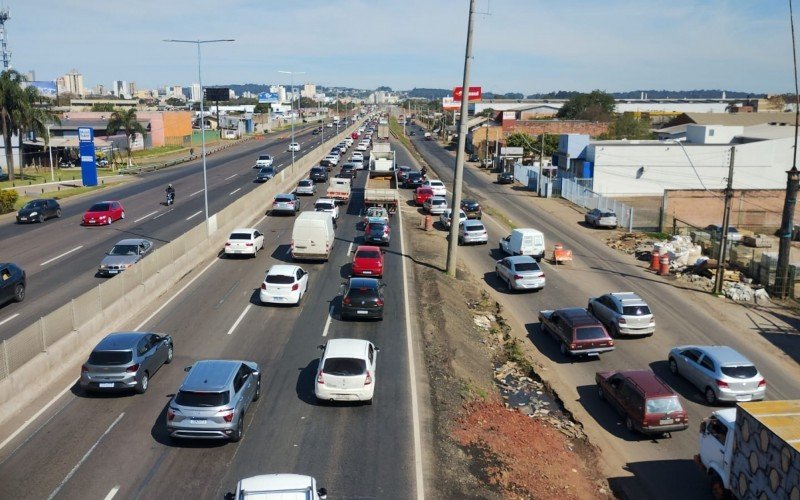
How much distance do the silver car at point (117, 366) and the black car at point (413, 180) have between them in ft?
162

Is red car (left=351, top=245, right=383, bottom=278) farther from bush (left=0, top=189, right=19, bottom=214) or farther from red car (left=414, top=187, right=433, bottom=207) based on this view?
bush (left=0, top=189, right=19, bottom=214)

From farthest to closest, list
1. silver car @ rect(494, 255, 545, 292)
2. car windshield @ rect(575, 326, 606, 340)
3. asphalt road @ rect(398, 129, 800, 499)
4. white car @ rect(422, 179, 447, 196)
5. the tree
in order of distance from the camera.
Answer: the tree < white car @ rect(422, 179, 447, 196) < silver car @ rect(494, 255, 545, 292) < car windshield @ rect(575, 326, 606, 340) < asphalt road @ rect(398, 129, 800, 499)

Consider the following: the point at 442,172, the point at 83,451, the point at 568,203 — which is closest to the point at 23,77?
the point at 442,172

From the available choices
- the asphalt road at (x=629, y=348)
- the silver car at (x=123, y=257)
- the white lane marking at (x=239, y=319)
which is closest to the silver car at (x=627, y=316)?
the asphalt road at (x=629, y=348)

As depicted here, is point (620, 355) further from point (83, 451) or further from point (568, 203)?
point (568, 203)

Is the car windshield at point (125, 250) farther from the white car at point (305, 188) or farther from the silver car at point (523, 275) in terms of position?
the white car at point (305, 188)

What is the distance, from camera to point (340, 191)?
54.3m

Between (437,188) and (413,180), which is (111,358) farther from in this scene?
(413,180)

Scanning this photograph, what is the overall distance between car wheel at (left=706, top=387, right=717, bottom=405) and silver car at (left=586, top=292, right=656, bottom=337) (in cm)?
534

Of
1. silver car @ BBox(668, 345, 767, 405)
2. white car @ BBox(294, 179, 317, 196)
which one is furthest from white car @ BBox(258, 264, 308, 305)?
white car @ BBox(294, 179, 317, 196)

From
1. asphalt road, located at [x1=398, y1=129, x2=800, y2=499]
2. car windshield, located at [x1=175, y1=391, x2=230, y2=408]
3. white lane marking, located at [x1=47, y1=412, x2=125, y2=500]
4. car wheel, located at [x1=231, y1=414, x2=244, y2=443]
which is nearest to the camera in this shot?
white lane marking, located at [x1=47, y1=412, x2=125, y2=500]

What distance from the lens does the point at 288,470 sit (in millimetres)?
14477

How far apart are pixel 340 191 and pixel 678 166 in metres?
37.3

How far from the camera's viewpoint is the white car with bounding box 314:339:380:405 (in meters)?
17.6
